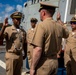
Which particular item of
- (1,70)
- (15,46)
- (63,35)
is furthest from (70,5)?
(63,35)

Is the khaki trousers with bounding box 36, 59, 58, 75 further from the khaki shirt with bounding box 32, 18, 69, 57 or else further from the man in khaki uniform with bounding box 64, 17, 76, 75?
the man in khaki uniform with bounding box 64, 17, 76, 75

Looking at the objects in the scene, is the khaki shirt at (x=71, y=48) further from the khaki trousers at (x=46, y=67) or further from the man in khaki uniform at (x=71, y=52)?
the khaki trousers at (x=46, y=67)

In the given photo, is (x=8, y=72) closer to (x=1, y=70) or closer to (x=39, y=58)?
(x=39, y=58)

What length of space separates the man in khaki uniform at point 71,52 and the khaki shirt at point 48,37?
197 cm

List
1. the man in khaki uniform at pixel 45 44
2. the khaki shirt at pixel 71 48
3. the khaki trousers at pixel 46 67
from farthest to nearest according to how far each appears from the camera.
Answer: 1. the khaki shirt at pixel 71 48
2. the khaki trousers at pixel 46 67
3. the man in khaki uniform at pixel 45 44

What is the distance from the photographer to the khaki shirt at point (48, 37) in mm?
3578

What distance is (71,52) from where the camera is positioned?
5.79 m

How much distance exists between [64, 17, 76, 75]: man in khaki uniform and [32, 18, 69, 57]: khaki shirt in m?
1.97

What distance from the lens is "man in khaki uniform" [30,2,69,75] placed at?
3.57 metres

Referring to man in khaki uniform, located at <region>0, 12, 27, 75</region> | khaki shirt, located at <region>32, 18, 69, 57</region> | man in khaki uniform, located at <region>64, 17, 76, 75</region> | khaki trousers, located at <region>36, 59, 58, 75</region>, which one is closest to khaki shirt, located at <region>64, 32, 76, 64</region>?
man in khaki uniform, located at <region>64, 17, 76, 75</region>

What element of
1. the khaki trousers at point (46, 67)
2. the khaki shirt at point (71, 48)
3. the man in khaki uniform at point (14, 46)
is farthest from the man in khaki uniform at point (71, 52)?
the khaki trousers at point (46, 67)

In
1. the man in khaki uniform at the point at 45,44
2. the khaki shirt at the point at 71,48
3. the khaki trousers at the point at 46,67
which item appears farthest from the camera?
the khaki shirt at the point at 71,48

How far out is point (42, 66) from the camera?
3678 mm

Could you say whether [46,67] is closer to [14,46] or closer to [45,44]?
[45,44]
